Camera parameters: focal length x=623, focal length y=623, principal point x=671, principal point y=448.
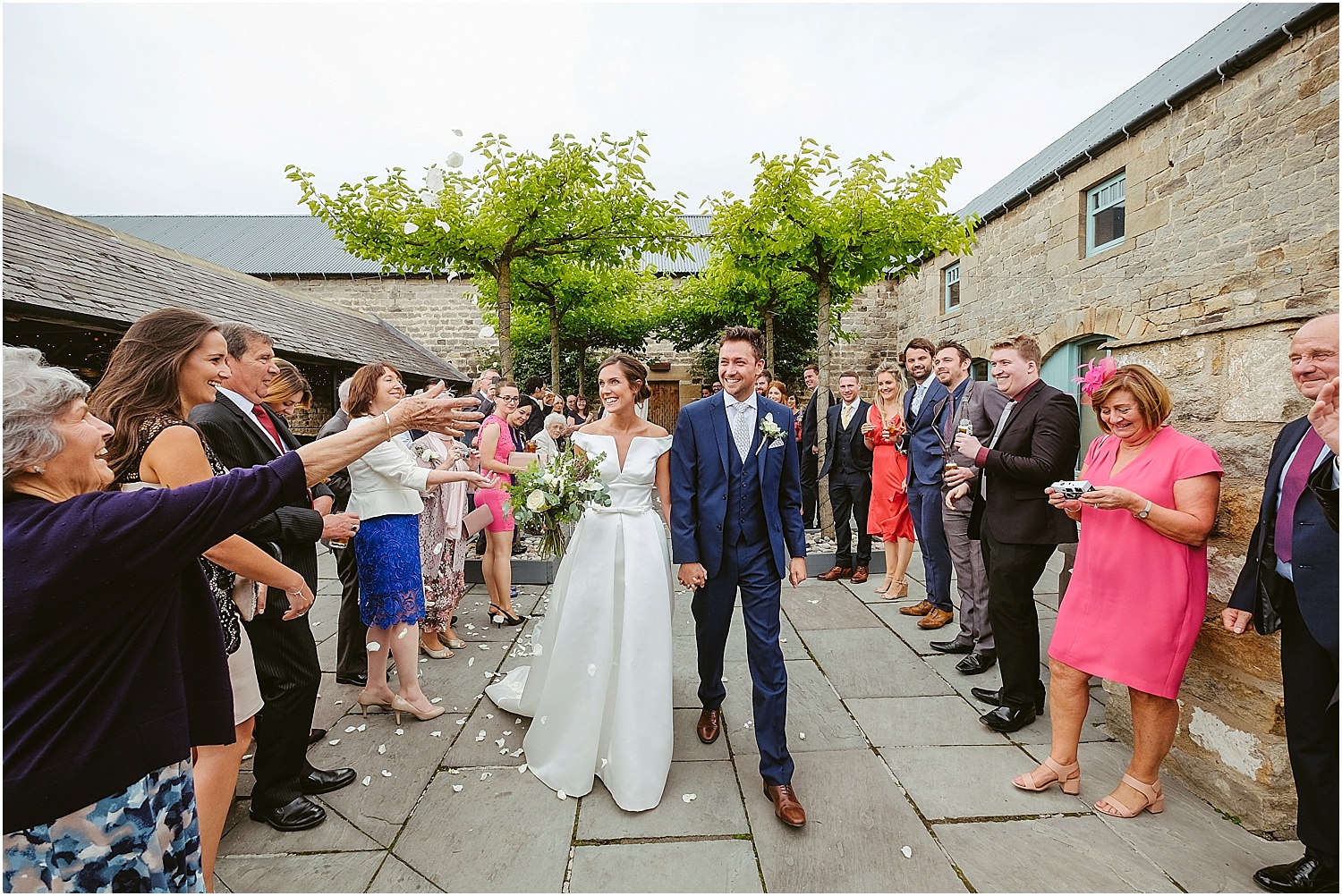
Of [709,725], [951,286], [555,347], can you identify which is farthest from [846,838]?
[951,286]

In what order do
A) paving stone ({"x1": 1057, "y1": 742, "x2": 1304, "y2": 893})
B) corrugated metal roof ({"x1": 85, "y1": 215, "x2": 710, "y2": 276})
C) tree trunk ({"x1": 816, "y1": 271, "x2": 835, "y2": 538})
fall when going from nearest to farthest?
1. paving stone ({"x1": 1057, "y1": 742, "x2": 1304, "y2": 893})
2. tree trunk ({"x1": 816, "y1": 271, "x2": 835, "y2": 538})
3. corrugated metal roof ({"x1": 85, "y1": 215, "x2": 710, "y2": 276})

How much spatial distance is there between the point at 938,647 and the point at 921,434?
5.53 feet

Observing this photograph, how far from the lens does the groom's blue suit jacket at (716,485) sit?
10.2 feet

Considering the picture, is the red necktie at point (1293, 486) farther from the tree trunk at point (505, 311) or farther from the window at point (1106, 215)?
the window at point (1106, 215)

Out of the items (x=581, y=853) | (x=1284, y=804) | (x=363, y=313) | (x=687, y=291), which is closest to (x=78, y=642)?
(x=581, y=853)

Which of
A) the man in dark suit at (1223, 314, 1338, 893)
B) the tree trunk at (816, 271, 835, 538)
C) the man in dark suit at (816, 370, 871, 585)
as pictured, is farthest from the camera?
the tree trunk at (816, 271, 835, 538)

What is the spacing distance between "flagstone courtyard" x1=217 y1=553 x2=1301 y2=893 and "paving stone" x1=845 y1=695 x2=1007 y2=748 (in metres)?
0.01

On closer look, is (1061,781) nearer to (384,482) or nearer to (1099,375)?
(1099,375)

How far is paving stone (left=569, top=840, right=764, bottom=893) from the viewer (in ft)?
7.55

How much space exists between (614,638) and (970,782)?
182cm

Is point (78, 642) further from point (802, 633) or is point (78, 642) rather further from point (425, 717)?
point (802, 633)

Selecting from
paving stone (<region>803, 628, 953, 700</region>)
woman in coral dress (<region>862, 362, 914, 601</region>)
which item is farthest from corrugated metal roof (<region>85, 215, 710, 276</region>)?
paving stone (<region>803, 628, 953, 700</region>)

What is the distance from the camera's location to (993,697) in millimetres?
3701

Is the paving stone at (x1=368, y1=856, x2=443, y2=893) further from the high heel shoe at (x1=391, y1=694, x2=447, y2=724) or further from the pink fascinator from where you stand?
the pink fascinator
